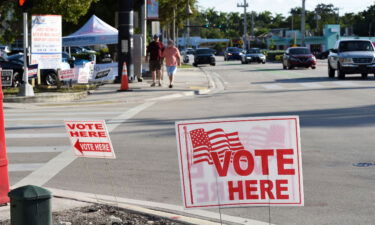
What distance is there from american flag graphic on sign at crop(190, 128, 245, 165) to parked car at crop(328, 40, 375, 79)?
24.6 metres

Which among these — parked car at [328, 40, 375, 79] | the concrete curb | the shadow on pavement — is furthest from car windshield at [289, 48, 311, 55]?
the shadow on pavement

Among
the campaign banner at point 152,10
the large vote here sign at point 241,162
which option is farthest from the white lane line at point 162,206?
the campaign banner at point 152,10

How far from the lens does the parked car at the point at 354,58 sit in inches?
1136

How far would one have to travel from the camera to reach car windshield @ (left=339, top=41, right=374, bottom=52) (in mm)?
29984

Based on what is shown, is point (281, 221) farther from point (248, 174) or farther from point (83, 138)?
point (83, 138)

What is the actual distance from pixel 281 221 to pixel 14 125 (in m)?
8.72

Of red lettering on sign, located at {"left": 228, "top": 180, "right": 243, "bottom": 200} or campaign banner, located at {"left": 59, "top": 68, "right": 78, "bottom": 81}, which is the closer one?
red lettering on sign, located at {"left": 228, "top": 180, "right": 243, "bottom": 200}

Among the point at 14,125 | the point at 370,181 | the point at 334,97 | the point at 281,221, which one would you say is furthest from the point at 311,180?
the point at 334,97

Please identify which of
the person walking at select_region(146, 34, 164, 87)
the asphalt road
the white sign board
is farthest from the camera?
the person walking at select_region(146, 34, 164, 87)

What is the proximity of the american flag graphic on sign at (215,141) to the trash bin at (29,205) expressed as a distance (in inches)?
46.0

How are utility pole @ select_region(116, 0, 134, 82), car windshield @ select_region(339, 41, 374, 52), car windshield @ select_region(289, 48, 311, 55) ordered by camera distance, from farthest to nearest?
car windshield @ select_region(289, 48, 311, 55), car windshield @ select_region(339, 41, 374, 52), utility pole @ select_region(116, 0, 134, 82)

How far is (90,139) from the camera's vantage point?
635cm

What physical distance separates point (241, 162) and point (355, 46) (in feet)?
85.4

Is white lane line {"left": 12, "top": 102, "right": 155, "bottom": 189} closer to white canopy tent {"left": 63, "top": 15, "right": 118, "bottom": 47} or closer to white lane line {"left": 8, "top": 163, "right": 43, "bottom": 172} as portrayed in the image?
white lane line {"left": 8, "top": 163, "right": 43, "bottom": 172}
